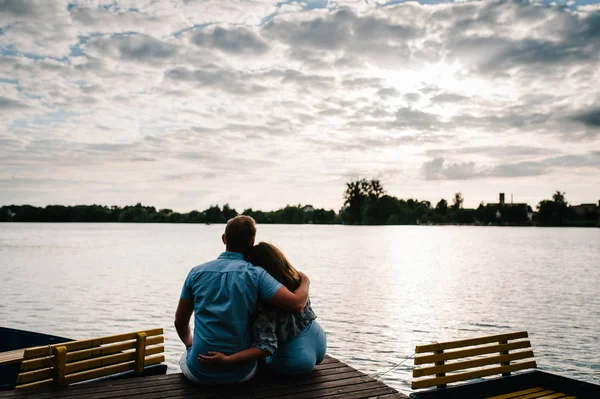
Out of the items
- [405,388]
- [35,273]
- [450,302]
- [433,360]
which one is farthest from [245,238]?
[35,273]

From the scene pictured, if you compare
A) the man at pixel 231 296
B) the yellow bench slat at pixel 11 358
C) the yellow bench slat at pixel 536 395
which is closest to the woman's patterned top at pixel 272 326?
the man at pixel 231 296

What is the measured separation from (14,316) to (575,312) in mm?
25130

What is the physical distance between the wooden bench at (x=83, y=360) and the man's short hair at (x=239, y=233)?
2350 millimetres

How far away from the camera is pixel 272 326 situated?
5.48 m

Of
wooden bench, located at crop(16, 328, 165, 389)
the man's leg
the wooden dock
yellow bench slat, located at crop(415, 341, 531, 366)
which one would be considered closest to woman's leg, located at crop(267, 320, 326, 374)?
the wooden dock

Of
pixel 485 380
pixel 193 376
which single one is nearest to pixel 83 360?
pixel 193 376

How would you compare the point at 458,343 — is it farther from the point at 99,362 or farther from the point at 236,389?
the point at 99,362

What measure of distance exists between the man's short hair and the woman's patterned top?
2.11 feet

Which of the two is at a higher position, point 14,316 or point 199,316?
point 199,316

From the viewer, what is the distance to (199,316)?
5.32 metres

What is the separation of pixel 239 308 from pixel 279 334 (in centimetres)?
68

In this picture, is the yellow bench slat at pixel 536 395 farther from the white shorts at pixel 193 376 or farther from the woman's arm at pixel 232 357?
the woman's arm at pixel 232 357

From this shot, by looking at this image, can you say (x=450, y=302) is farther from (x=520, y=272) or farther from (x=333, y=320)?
(x=520, y=272)

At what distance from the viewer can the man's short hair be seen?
17.8ft
